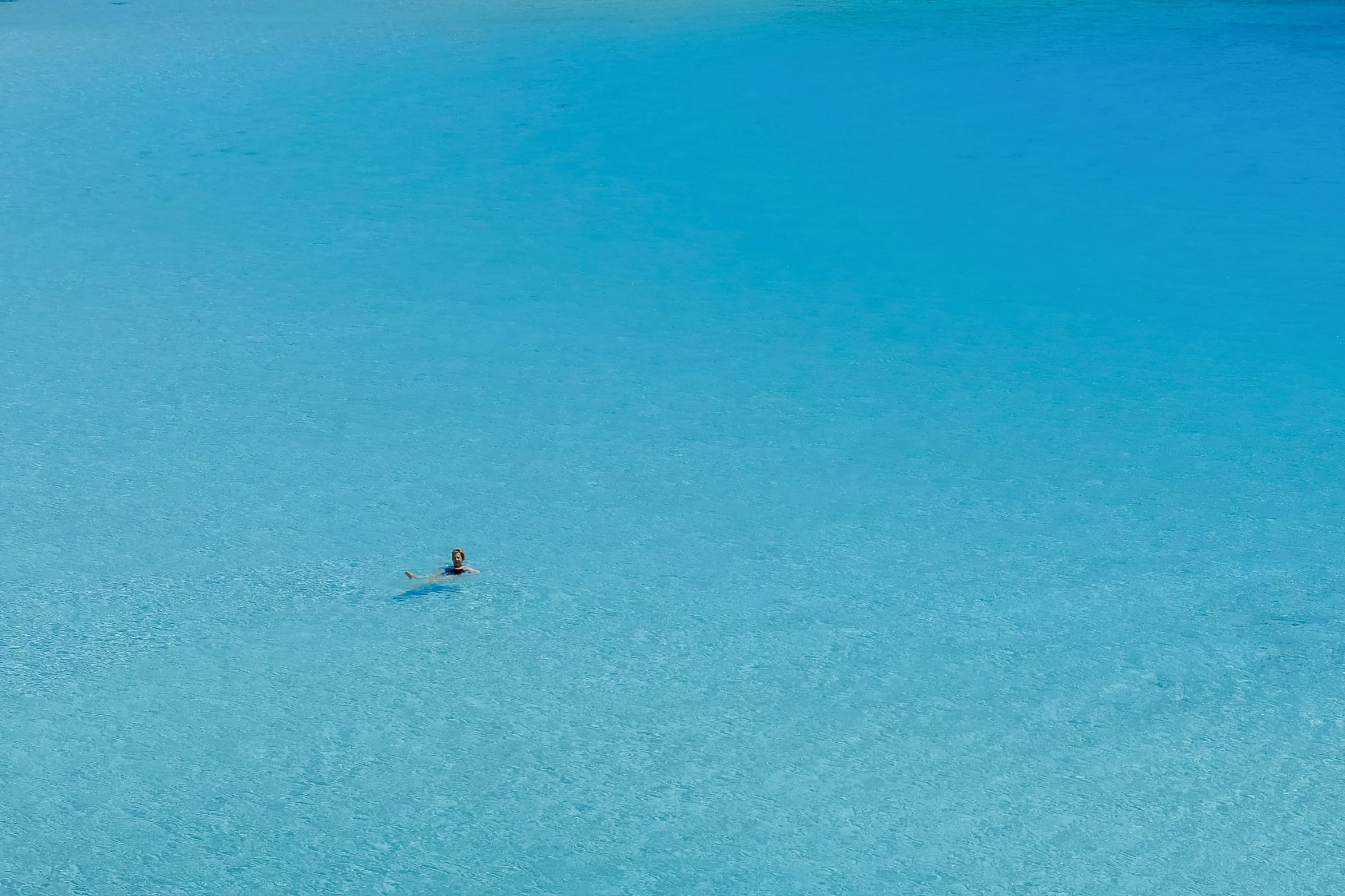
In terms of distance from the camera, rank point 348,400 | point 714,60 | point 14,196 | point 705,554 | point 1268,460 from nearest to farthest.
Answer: point 705,554, point 1268,460, point 348,400, point 14,196, point 714,60

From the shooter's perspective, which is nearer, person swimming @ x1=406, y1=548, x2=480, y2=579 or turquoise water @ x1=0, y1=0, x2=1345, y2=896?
turquoise water @ x1=0, y1=0, x2=1345, y2=896

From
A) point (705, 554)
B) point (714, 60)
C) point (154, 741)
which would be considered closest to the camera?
point (154, 741)

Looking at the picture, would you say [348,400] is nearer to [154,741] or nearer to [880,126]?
[154,741]

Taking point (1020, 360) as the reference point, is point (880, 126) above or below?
above

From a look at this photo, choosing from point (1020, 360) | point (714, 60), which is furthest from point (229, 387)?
point (714, 60)

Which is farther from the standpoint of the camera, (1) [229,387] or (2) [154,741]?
(1) [229,387]

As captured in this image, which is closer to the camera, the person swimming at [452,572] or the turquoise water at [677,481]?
the turquoise water at [677,481]

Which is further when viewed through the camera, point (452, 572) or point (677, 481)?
point (677, 481)
